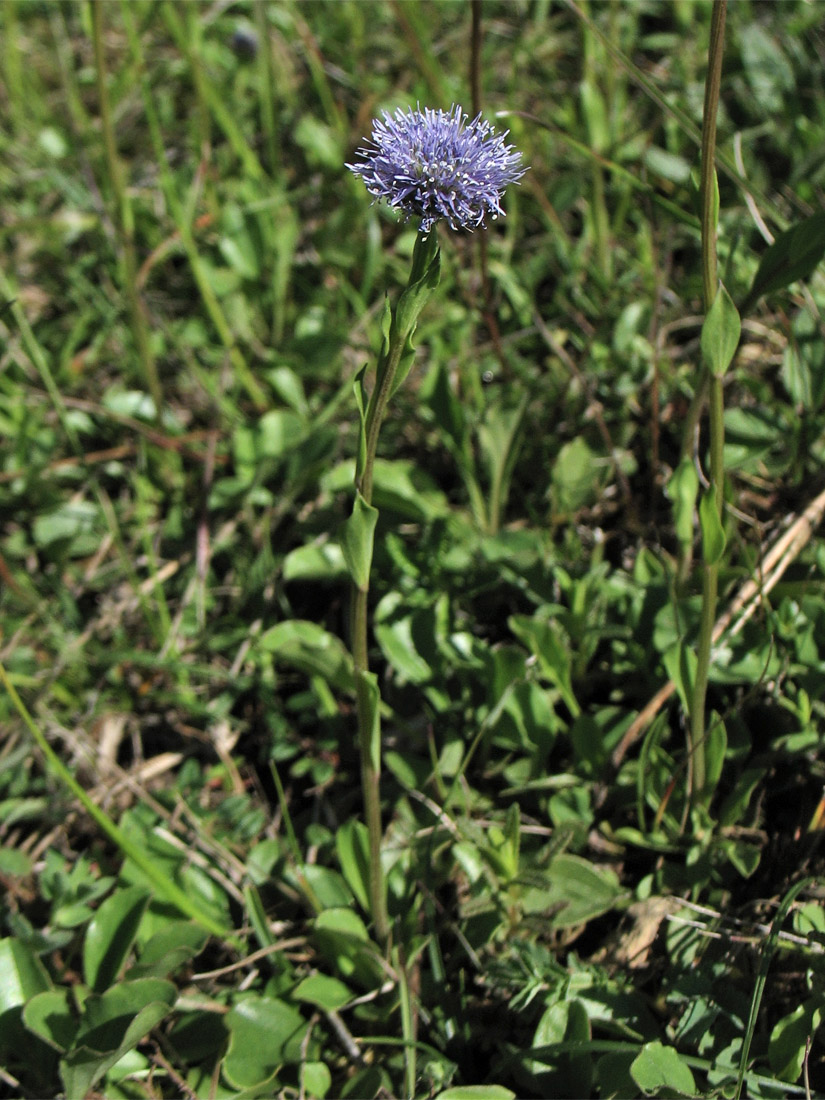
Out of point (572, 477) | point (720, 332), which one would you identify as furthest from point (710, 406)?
point (572, 477)

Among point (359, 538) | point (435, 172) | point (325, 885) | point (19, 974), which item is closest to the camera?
point (435, 172)

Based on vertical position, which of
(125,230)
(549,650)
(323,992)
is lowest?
(323,992)

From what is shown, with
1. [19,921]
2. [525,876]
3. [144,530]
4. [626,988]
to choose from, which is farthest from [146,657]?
[626,988]

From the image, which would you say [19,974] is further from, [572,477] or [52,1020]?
[572,477]

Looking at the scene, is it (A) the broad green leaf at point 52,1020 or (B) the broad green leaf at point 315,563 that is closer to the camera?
(A) the broad green leaf at point 52,1020

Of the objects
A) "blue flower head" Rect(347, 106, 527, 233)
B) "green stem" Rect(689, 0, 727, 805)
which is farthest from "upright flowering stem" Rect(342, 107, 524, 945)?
"green stem" Rect(689, 0, 727, 805)

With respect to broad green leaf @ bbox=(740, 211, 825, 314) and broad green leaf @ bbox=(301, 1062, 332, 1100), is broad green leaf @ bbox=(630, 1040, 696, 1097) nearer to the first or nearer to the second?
broad green leaf @ bbox=(301, 1062, 332, 1100)

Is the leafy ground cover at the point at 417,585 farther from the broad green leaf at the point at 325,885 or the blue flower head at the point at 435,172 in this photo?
the blue flower head at the point at 435,172

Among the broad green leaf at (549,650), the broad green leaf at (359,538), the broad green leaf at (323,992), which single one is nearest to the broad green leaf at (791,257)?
the broad green leaf at (549,650)
